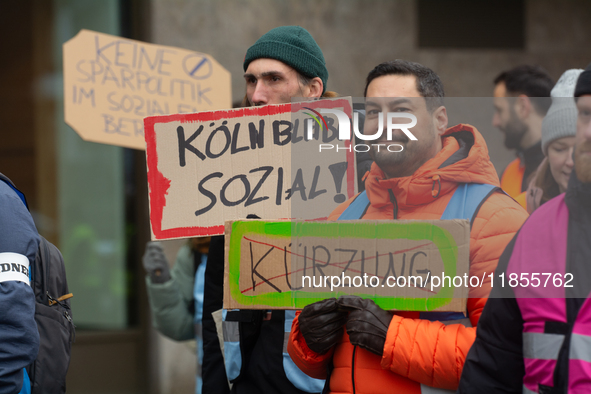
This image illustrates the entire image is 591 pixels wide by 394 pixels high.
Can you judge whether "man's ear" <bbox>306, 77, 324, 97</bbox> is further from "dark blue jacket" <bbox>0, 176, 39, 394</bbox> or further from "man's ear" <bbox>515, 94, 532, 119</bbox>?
"dark blue jacket" <bbox>0, 176, 39, 394</bbox>

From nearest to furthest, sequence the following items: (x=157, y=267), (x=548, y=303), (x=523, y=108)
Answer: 1. (x=548, y=303)
2. (x=523, y=108)
3. (x=157, y=267)

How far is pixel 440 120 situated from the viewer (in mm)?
1607

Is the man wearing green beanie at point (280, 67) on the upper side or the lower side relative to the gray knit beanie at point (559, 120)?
upper

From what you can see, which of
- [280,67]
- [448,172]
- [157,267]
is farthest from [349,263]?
[157,267]

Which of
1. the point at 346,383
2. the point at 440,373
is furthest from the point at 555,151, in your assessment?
the point at 346,383

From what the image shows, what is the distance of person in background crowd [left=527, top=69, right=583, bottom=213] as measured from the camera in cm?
144

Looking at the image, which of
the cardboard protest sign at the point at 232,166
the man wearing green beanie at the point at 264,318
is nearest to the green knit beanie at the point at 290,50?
the man wearing green beanie at the point at 264,318

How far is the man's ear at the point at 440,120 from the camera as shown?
161cm

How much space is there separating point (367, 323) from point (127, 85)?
1898 millimetres

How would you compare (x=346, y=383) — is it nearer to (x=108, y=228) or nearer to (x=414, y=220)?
(x=414, y=220)

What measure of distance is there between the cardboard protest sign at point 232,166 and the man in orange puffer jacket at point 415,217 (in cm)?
18

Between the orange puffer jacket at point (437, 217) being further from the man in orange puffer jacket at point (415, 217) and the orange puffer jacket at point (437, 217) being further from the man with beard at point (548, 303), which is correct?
the man with beard at point (548, 303)

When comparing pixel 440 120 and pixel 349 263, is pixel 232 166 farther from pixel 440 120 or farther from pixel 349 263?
pixel 440 120

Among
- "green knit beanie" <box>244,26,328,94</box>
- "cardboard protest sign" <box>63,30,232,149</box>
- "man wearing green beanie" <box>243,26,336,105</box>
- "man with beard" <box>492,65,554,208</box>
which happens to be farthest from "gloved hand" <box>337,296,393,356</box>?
"cardboard protest sign" <box>63,30,232,149</box>
